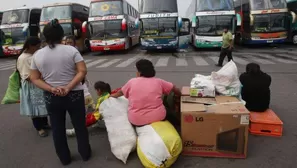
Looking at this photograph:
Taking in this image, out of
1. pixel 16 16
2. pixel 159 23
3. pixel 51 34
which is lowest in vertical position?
pixel 51 34

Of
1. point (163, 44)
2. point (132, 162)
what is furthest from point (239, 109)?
point (163, 44)

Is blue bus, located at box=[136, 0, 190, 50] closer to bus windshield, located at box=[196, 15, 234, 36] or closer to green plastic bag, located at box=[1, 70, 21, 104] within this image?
bus windshield, located at box=[196, 15, 234, 36]

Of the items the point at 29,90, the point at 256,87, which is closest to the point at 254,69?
the point at 256,87

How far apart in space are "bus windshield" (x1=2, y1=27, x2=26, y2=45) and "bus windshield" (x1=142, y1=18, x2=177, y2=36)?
856cm

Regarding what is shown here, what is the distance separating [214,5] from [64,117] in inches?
584

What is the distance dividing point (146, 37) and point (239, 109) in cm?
1322

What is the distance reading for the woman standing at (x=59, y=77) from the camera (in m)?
2.52

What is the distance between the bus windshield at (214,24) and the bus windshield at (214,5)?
21.6 inches

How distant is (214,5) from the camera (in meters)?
15.5

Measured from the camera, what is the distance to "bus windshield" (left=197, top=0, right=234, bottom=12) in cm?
1540

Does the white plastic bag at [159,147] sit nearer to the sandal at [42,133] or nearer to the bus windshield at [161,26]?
the sandal at [42,133]

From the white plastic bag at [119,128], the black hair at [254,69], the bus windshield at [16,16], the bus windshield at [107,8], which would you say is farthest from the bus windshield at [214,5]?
the white plastic bag at [119,128]

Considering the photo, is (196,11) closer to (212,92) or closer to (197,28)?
(197,28)

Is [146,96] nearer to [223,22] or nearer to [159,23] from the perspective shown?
[159,23]
